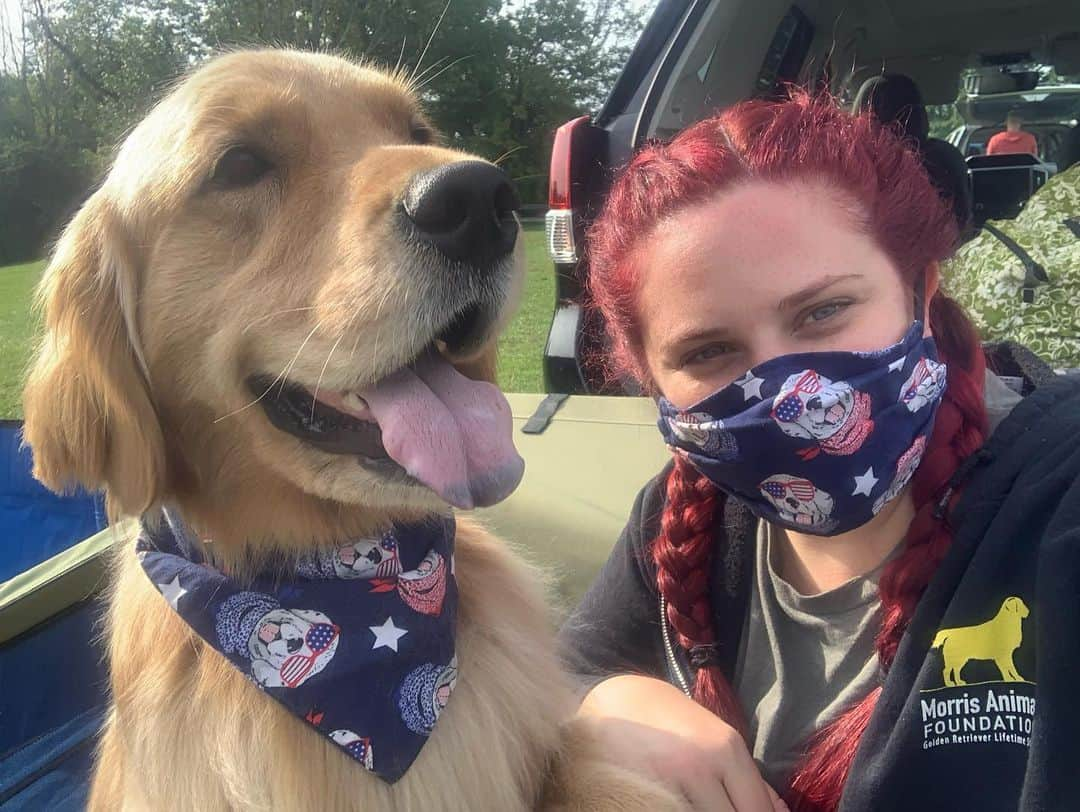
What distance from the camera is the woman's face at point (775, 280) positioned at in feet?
5.42

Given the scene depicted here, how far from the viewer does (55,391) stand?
194 centimetres

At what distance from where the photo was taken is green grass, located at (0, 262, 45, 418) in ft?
24.2

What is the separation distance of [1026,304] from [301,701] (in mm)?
2971

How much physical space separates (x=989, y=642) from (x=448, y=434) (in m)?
1.00

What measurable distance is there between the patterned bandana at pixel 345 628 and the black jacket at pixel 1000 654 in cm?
86

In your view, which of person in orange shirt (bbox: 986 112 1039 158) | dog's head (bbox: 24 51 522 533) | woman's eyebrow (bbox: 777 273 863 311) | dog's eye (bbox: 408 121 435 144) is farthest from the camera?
person in orange shirt (bbox: 986 112 1039 158)

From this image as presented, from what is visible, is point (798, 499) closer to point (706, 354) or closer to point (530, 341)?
point (706, 354)

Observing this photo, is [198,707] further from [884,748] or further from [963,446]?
[963,446]

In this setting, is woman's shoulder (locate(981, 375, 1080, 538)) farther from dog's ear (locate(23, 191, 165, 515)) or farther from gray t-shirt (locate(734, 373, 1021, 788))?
dog's ear (locate(23, 191, 165, 515))

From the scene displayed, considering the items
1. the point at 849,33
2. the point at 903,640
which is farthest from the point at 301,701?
the point at 849,33

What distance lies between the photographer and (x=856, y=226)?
1.72m

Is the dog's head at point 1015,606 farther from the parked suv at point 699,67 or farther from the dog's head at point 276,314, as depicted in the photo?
the parked suv at point 699,67

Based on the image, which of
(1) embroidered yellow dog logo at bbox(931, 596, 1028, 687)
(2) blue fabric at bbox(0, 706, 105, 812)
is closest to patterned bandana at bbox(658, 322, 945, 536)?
(1) embroidered yellow dog logo at bbox(931, 596, 1028, 687)

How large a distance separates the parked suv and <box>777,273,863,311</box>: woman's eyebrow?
1.13 meters
